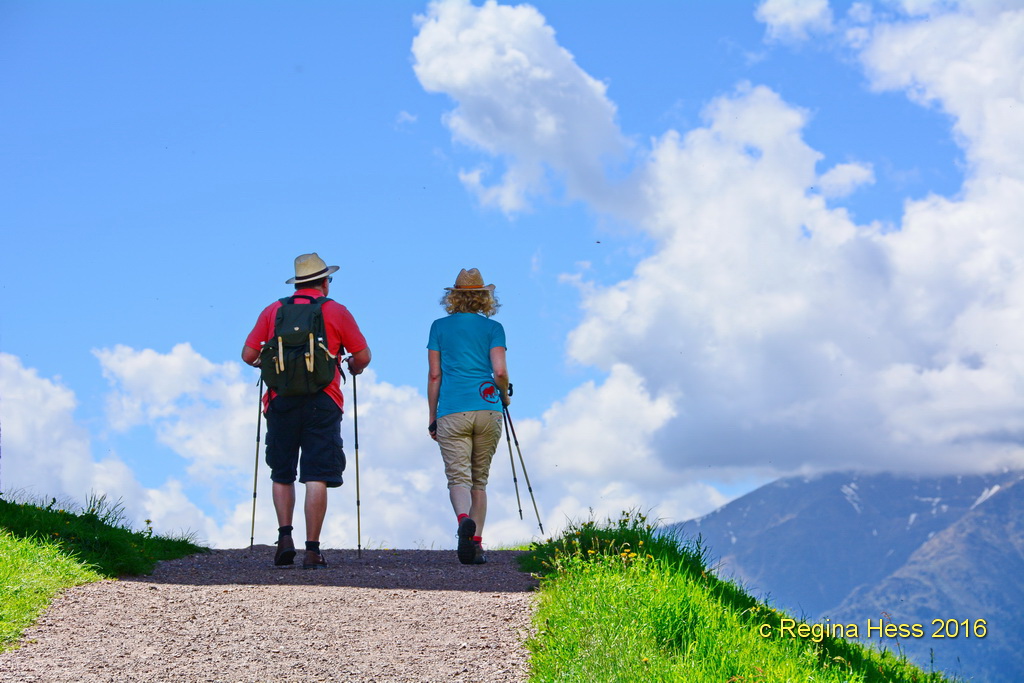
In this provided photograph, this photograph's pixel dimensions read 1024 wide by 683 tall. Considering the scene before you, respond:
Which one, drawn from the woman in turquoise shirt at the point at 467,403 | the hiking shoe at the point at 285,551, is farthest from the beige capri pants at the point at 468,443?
the hiking shoe at the point at 285,551

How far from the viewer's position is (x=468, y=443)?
9.88m

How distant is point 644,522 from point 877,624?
2.98 metres

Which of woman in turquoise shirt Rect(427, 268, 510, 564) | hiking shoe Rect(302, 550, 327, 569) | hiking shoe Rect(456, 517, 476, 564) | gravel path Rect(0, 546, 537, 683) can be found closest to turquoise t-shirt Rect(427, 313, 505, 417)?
woman in turquoise shirt Rect(427, 268, 510, 564)

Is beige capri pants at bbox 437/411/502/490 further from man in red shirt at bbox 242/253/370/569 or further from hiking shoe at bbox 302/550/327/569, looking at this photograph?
hiking shoe at bbox 302/550/327/569

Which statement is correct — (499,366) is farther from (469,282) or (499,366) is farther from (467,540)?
(467,540)

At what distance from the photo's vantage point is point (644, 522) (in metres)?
9.41

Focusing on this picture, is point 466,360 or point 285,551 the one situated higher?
point 466,360

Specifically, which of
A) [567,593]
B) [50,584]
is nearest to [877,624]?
[567,593]

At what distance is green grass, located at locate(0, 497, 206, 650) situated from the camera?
790cm

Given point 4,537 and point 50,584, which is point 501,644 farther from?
point 4,537

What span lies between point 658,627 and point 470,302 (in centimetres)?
458

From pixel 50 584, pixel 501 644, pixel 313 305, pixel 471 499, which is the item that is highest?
pixel 313 305

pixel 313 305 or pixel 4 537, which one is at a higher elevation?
pixel 313 305

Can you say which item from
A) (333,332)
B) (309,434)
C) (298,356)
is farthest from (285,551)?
(333,332)
